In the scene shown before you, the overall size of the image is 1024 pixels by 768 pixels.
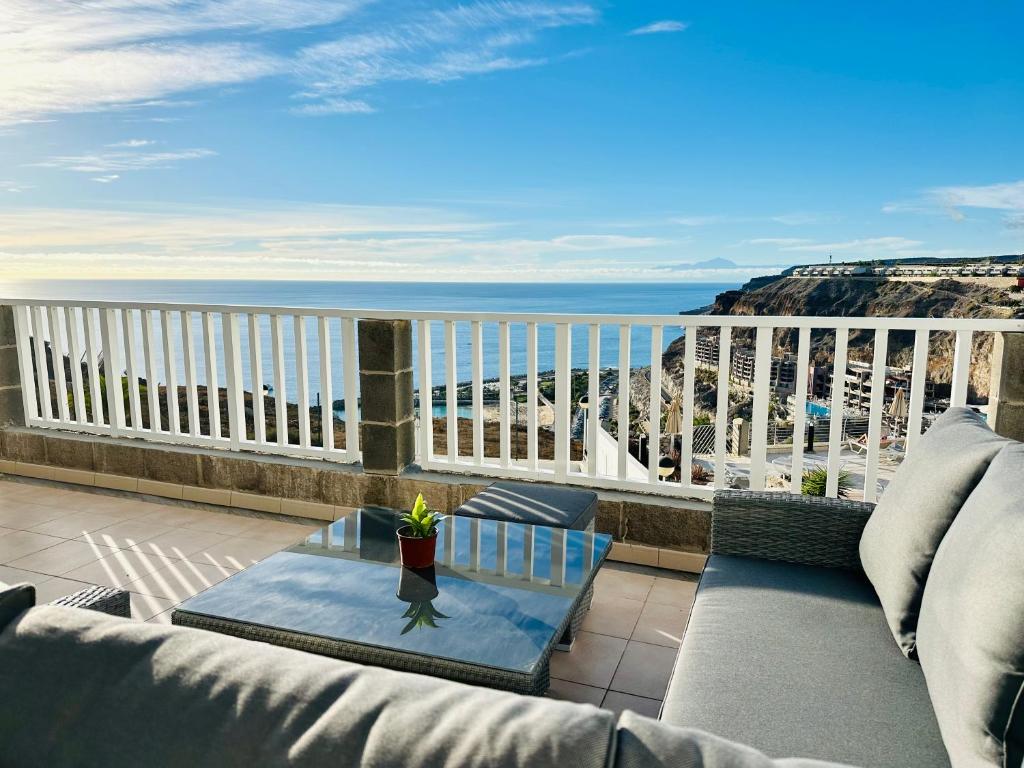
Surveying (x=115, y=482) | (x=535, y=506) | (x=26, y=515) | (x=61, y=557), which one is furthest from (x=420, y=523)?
(x=115, y=482)

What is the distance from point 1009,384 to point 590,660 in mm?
1923

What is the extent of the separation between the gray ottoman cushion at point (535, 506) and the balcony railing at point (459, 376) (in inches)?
25.1

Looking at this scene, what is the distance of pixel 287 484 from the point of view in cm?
410

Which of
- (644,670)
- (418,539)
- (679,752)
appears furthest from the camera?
(644,670)

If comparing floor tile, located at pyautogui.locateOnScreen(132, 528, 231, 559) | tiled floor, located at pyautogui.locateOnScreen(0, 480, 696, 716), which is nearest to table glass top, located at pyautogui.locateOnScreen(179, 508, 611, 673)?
tiled floor, located at pyautogui.locateOnScreen(0, 480, 696, 716)

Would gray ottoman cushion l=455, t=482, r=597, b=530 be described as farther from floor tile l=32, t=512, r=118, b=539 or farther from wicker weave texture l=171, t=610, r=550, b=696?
floor tile l=32, t=512, r=118, b=539

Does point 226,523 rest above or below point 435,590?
below

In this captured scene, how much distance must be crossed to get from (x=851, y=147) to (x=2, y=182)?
30.4m

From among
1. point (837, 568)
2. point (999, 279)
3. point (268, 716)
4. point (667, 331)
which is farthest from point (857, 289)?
point (268, 716)

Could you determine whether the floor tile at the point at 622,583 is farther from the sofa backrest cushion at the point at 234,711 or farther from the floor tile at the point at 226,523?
the sofa backrest cushion at the point at 234,711

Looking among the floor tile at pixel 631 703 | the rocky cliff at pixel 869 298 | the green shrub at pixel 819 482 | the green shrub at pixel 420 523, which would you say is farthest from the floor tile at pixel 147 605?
the rocky cliff at pixel 869 298

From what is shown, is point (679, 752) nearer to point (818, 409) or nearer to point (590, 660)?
point (590, 660)

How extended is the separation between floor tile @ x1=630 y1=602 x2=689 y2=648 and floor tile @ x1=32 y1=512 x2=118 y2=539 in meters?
2.86

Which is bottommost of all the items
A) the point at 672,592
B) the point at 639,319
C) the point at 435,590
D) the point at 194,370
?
the point at 672,592
